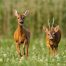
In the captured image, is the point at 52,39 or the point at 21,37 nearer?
the point at 21,37

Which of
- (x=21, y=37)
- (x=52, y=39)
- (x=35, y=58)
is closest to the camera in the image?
(x=35, y=58)

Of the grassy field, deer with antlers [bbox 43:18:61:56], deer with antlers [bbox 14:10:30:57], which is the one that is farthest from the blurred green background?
deer with antlers [bbox 14:10:30:57]

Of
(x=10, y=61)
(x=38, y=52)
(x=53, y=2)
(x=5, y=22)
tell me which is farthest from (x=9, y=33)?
(x=10, y=61)

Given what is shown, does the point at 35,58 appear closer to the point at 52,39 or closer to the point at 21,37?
the point at 21,37

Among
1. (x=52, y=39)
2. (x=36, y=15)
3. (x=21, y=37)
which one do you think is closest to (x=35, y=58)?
(x=21, y=37)

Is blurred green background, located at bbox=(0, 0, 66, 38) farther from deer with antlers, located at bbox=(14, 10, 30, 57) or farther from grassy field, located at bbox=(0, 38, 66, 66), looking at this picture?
deer with antlers, located at bbox=(14, 10, 30, 57)

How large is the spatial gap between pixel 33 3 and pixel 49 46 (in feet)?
33.4

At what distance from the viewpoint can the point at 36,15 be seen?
85.0 feet

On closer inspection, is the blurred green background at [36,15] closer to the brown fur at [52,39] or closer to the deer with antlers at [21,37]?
the brown fur at [52,39]

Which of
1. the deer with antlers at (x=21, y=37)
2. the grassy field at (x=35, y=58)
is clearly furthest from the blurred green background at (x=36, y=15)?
the deer with antlers at (x=21, y=37)

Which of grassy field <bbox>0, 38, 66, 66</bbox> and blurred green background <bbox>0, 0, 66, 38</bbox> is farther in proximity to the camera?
blurred green background <bbox>0, 0, 66, 38</bbox>

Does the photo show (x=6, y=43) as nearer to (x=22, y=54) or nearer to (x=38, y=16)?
(x=22, y=54)

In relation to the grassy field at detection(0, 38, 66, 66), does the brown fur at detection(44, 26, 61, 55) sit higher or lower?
higher

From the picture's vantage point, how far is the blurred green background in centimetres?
2558
